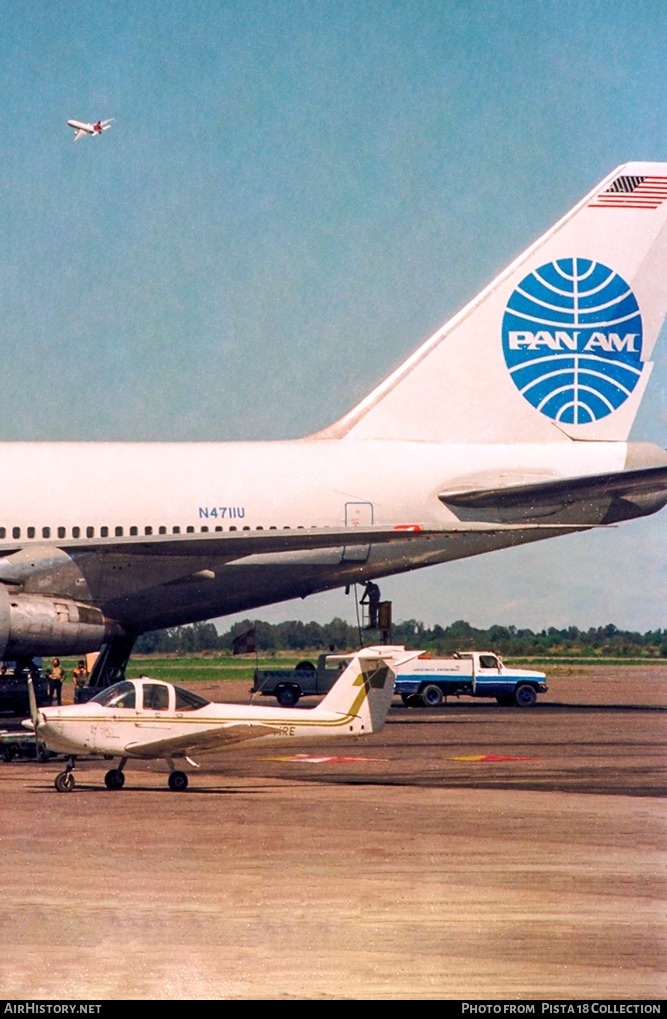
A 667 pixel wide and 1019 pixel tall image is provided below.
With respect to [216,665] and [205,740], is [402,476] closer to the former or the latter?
[205,740]

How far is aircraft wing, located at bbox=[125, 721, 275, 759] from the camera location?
2311cm

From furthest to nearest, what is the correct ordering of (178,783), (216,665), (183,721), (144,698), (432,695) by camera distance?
(216,665) < (432,695) < (144,698) < (183,721) < (178,783)

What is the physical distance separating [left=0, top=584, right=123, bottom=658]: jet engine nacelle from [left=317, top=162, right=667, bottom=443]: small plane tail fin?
418 inches

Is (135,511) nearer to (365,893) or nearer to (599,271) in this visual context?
(599,271)

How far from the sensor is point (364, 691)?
2388 centimetres

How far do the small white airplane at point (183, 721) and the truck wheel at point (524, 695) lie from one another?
88.5 ft

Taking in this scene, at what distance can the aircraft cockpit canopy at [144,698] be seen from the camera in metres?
23.5

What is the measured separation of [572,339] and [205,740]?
2136 cm

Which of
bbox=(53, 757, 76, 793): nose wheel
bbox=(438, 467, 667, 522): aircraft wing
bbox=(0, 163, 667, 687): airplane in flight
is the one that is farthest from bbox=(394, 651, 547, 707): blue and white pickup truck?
bbox=(53, 757, 76, 793): nose wheel

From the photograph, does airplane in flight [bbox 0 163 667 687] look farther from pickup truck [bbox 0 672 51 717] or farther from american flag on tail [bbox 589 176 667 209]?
pickup truck [bbox 0 672 51 717]

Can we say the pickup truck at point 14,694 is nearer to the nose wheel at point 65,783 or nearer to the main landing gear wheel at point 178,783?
the nose wheel at point 65,783

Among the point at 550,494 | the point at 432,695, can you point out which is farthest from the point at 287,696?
the point at 550,494

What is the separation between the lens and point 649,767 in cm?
2630
